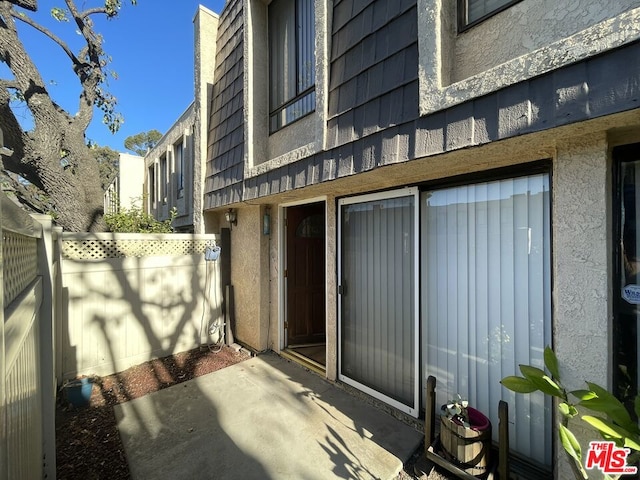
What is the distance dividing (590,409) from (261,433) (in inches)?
111

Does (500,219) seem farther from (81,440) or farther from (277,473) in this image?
(81,440)

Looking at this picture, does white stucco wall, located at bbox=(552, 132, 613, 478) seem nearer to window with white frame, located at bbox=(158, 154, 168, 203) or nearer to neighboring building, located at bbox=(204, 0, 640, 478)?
neighboring building, located at bbox=(204, 0, 640, 478)

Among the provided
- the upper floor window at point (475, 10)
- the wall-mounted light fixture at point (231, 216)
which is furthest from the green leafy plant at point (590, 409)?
the wall-mounted light fixture at point (231, 216)

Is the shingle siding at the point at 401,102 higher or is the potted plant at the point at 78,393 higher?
the shingle siding at the point at 401,102

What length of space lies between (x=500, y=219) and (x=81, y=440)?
15.8 ft

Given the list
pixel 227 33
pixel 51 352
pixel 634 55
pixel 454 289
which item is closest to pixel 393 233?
pixel 454 289

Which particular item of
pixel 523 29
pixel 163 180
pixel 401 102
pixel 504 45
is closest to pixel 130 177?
pixel 163 180

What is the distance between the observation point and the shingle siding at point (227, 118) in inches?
182

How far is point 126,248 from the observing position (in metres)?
4.69

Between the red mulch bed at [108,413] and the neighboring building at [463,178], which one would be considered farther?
the red mulch bed at [108,413]

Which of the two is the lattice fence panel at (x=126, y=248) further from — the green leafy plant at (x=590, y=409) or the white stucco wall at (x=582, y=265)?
the white stucco wall at (x=582, y=265)

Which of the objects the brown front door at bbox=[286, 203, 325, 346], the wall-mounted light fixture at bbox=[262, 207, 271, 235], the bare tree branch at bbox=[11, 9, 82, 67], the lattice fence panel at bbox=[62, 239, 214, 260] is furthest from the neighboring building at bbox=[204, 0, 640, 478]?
the bare tree branch at bbox=[11, 9, 82, 67]

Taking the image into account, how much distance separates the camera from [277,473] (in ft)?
8.11

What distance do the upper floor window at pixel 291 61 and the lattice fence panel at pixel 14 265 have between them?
3.21 m
